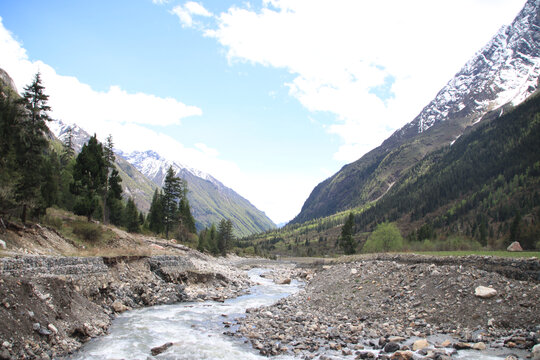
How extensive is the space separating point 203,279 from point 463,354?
29.1 meters

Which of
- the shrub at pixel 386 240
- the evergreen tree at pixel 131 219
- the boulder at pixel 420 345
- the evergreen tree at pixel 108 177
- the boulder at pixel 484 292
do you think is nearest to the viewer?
the boulder at pixel 420 345

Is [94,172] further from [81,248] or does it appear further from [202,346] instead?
[202,346]

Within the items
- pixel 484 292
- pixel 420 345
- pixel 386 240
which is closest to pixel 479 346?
pixel 420 345

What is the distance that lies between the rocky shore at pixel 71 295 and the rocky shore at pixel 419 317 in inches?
344

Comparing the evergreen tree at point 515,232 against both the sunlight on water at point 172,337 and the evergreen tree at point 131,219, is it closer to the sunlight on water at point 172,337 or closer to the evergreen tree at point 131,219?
the sunlight on water at point 172,337

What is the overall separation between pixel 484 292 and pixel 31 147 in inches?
1564

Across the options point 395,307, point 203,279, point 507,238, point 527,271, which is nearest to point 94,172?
point 203,279

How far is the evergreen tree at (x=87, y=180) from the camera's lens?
1625 inches

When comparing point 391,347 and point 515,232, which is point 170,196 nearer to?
point 391,347

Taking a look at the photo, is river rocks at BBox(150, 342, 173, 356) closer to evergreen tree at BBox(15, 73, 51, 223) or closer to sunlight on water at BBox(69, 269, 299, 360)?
sunlight on water at BBox(69, 269, 299, 360)

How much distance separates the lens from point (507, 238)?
82.1 meters

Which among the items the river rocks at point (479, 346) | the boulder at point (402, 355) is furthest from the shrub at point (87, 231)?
the river rocks at point (479, 346)

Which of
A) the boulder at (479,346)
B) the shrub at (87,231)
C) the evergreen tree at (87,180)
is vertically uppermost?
the evergreen tree at (87,180)

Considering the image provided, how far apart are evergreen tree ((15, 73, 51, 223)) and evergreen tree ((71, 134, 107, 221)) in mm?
9769
